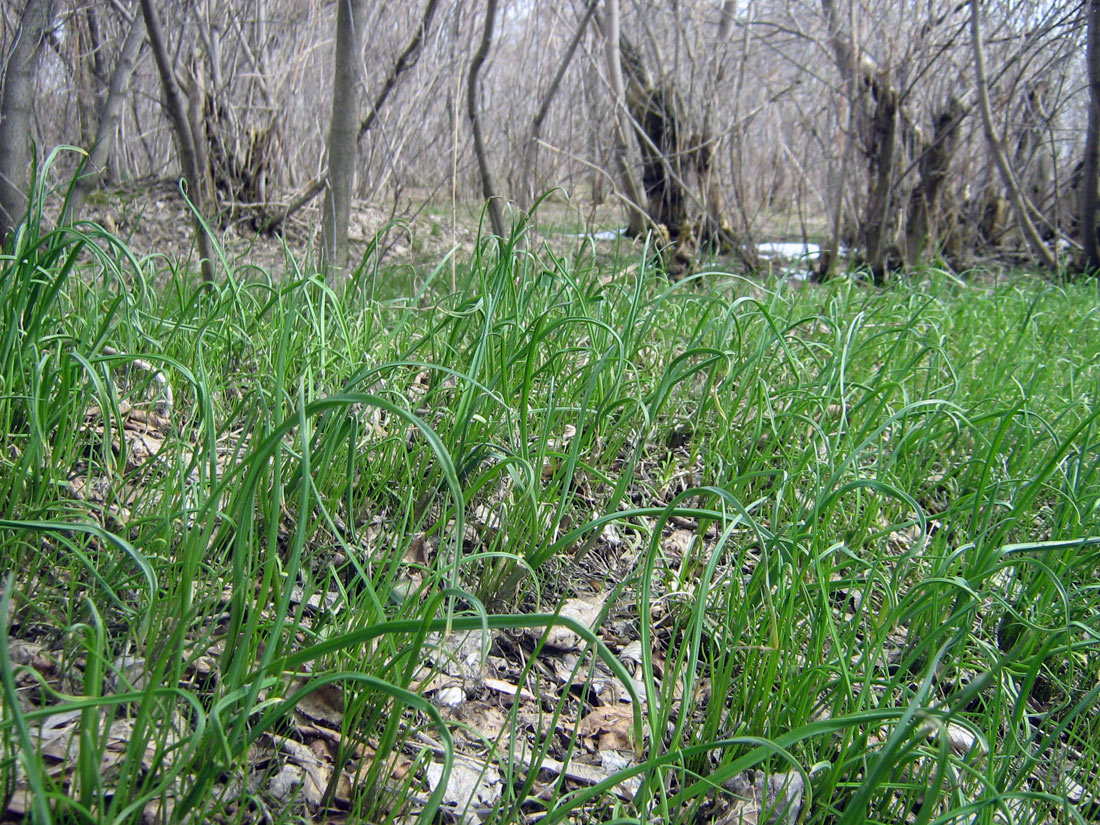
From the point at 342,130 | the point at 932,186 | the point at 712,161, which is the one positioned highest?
the point at 712,161

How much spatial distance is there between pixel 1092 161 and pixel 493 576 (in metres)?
6.30

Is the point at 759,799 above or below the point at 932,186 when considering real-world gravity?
below

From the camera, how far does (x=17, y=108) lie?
311 cm

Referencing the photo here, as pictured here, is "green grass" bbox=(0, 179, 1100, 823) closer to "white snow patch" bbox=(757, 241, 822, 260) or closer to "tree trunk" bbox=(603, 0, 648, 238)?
"tree trunk" bbox=(603, 0, 648, 238)

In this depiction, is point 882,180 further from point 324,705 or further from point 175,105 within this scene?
point 324,705

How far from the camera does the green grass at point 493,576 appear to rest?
0.97 m

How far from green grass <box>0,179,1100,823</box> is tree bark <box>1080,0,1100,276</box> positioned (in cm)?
442

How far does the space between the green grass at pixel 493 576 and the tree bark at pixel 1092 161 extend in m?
4.42

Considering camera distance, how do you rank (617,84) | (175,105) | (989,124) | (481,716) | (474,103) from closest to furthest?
(481,716), (175,105), (474,103), (617,84), (989,124)

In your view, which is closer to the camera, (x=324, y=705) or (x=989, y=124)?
(x=324, y=705)

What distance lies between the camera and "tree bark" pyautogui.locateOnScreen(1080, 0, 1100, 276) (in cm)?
536

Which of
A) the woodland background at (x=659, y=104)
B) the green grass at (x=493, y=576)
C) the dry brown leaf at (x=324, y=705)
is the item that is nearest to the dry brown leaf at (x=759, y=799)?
the green grass at (x=493, y=576)

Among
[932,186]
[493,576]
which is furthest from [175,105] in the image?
[932,186]

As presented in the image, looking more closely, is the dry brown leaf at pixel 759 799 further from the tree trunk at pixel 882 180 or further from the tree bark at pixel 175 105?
the tree trunk at pixel 882 180
